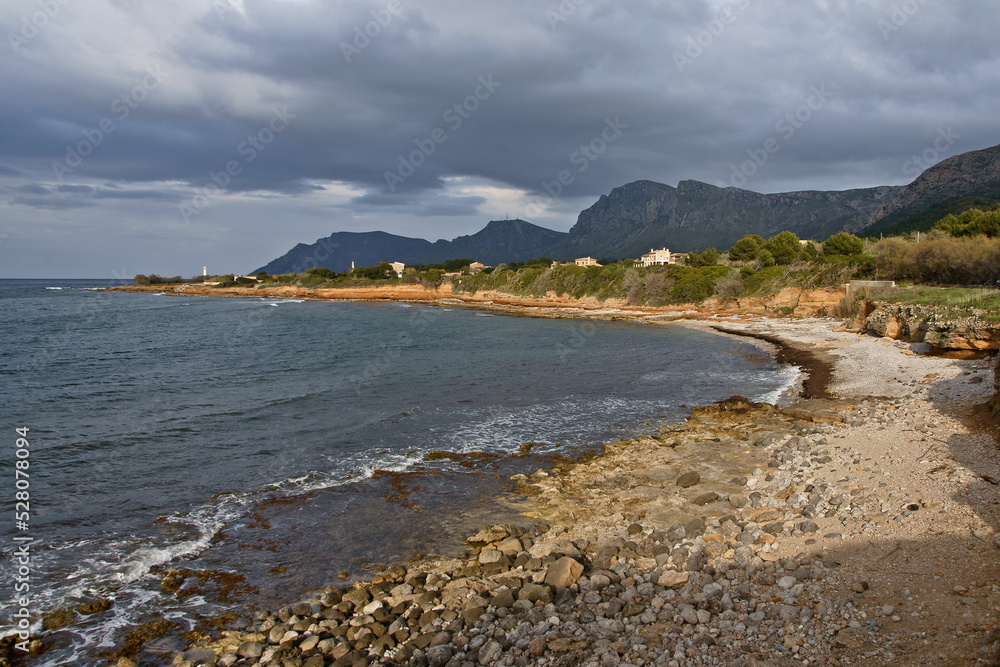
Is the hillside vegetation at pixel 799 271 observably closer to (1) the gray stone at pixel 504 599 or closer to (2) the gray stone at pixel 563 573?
(2) the gray stone at pixel 563 573

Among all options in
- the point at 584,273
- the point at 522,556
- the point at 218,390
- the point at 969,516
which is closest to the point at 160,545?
the point at 522,556

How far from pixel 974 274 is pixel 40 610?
50.3 m

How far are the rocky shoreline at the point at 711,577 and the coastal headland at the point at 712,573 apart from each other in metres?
0.03

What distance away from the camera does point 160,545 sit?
8727mm

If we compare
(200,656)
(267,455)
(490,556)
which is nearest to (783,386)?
(490,556)

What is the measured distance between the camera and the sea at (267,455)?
7.63 m

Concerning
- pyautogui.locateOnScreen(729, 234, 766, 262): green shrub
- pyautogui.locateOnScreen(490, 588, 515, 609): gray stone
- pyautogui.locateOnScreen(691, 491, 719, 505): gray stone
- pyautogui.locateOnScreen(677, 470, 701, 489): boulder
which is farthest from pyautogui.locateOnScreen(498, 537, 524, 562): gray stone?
pyautogui.locateOnScreen(729, 234, 766, 262): green shrub

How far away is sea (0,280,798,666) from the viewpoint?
25.0ft

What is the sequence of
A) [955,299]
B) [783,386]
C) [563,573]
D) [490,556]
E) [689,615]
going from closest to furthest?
[689,615], [563,573], [490,556], [783,386], [955,299]

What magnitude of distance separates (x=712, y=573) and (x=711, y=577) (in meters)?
0.16

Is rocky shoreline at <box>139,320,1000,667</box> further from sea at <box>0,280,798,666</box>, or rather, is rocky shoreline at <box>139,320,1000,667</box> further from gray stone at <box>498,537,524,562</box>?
sea at <box>0,280,798,666</box>

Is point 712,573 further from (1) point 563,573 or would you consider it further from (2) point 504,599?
(2) point 504,599

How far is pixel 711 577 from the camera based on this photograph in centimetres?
646

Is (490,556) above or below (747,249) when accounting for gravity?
below
